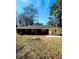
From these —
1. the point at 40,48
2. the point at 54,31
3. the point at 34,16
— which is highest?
the point at 34,16

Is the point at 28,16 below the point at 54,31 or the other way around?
the other way around

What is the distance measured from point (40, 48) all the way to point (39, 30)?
0.19m

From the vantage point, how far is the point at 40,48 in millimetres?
1645

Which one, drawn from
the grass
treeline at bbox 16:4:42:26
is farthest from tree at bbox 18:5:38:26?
the grass

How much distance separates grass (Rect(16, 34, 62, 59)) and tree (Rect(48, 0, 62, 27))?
0.57 feet

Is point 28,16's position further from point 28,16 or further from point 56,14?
point 56,14

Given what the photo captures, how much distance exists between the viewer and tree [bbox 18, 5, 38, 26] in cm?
163

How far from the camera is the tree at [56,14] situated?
1.63 m

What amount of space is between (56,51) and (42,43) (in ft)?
0.57

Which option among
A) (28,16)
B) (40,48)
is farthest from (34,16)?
(40,48)

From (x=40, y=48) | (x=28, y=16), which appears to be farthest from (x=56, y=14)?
(x=40, y=48)
